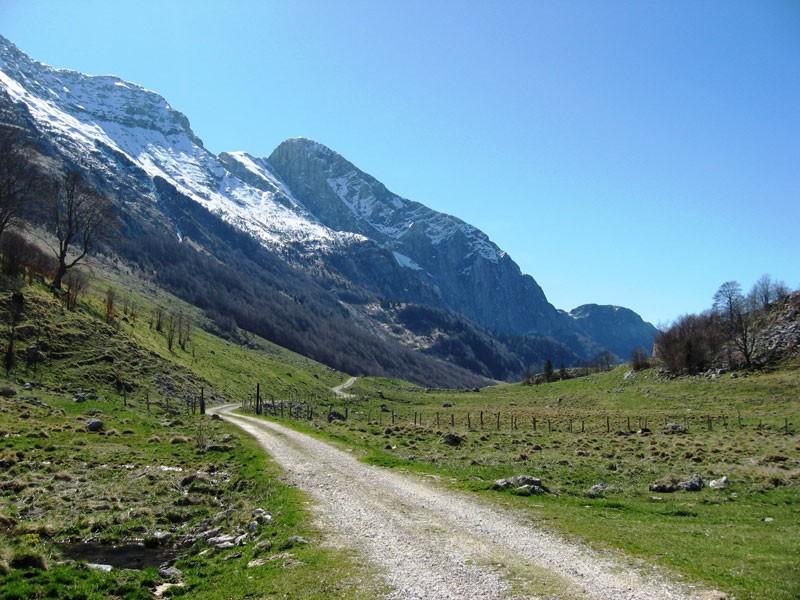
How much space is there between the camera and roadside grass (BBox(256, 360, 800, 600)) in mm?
15211

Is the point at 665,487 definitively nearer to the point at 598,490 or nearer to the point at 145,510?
the point at 598,490

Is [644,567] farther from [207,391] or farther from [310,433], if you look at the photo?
[207,391]

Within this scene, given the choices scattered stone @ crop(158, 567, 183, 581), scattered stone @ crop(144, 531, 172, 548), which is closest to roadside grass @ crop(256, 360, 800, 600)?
scattered stone @ crop(158, 567, 183, 581)

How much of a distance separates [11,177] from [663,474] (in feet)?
263

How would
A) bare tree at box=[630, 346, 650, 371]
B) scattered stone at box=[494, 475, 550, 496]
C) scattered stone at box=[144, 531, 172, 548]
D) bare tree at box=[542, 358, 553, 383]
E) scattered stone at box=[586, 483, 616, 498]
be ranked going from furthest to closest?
bare tree at box=[542, 358, 553, 383] → bare tree at box=[630, 346, 650, 371] → scattered stone at box=[586, 483, 616, 498] → scattered stone at box=[494, 475, 550, 496] → scattered stone at box=[144, 531, 172, 548]

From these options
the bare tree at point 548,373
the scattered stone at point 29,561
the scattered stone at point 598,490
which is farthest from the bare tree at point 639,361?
the scattered stone at point 29,561

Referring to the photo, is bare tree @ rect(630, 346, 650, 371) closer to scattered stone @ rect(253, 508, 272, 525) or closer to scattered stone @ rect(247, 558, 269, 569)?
scattered stone @ rect(253, 508, 272, 525)

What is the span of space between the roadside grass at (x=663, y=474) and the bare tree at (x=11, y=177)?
155ft

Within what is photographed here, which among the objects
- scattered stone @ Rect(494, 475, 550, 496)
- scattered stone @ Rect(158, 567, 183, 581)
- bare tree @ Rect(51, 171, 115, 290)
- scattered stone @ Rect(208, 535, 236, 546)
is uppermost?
bare tree @ Rect(51, 171, 115, 290)

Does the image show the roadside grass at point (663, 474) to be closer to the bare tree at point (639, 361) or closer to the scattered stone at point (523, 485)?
the scattered stone at point (523, 485)

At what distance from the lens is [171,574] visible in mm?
16094

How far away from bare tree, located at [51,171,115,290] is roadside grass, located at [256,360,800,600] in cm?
4633

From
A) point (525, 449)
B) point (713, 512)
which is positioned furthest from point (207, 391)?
point (713, 512)

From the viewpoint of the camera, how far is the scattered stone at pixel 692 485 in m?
26.4
